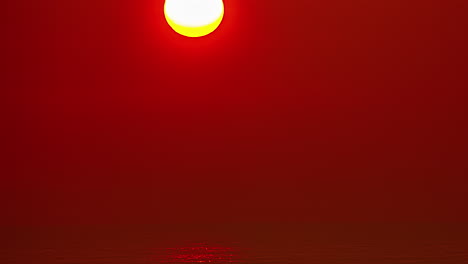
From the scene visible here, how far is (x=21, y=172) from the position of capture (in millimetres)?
5848

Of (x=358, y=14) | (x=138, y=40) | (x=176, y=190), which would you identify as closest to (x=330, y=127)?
(x=358, y=14)

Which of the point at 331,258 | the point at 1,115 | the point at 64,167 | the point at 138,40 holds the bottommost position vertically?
the point at 331,258

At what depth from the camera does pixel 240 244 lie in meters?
4.11

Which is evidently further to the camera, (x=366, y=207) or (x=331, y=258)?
(x=366, y=207)

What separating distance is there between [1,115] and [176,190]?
67.9 inches

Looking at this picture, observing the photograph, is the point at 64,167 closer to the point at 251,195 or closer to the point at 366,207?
the point at 251,195

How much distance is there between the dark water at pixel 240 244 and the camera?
127 inches

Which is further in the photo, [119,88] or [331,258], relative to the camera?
[119,88]

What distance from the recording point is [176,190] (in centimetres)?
580

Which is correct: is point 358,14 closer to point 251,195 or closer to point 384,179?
point 384,179

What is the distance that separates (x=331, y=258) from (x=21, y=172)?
3557 millimetres

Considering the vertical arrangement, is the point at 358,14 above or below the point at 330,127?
above

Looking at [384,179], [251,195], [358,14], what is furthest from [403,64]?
[251,195]

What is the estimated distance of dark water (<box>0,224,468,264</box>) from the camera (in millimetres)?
3230
